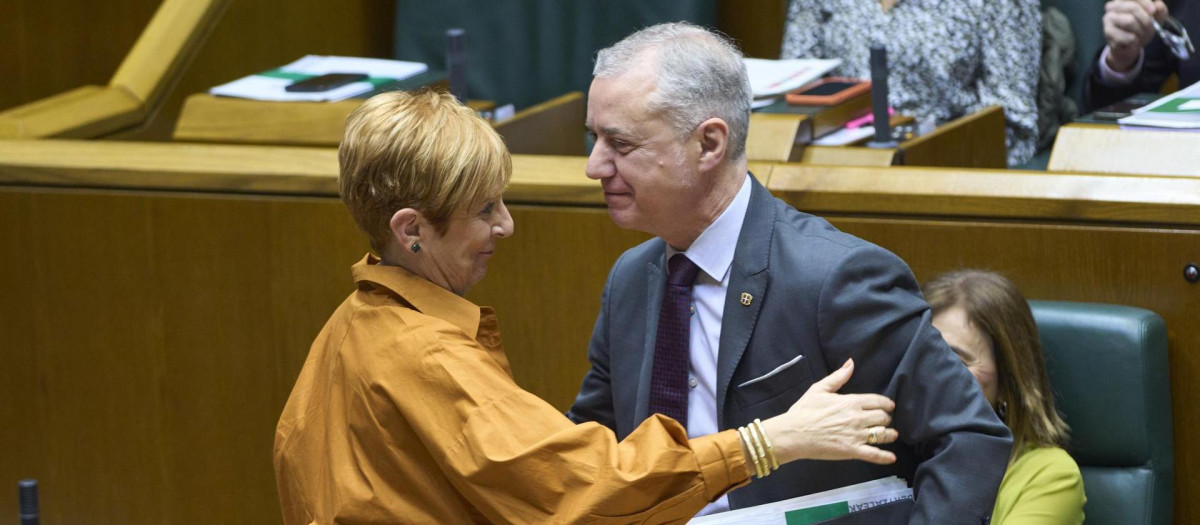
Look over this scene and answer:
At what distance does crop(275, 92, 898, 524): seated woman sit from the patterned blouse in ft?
6.92

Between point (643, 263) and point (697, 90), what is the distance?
0.29m

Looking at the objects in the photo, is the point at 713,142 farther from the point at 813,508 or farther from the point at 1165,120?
the point at 1165,120

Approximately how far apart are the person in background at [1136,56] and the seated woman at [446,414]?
5.70 feet

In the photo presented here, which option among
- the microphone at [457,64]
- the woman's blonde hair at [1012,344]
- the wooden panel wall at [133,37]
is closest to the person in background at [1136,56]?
the woman's blonde hair at [1012,344]

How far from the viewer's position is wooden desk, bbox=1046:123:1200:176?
2.09 m

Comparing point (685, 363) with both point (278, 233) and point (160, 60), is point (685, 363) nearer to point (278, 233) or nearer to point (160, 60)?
point (278, 233)

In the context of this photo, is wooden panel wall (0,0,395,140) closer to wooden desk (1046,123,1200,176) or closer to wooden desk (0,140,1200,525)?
wooden desk (0,140,1200,525)

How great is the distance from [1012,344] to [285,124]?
1.45 m

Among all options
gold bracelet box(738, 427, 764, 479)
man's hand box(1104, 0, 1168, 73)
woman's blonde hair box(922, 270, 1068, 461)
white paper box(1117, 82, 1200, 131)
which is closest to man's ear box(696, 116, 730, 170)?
gold bracelet box(738, 427, 764, 479)

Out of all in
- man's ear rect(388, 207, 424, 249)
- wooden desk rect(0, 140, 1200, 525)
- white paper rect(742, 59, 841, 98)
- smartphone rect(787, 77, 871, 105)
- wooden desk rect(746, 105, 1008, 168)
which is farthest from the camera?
white paper rect(742, 59, 841, 98)

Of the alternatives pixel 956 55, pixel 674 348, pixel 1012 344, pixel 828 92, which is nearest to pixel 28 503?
pixel 674 348

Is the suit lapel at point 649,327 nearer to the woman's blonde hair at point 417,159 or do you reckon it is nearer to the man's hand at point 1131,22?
the woman's blonde hair at point 417,159

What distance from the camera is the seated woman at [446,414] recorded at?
1.41 m

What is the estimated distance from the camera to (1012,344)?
1.96 meters
